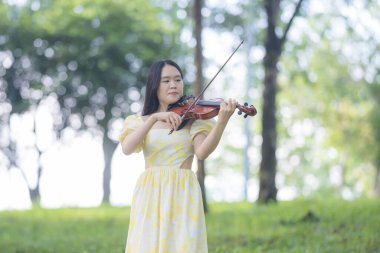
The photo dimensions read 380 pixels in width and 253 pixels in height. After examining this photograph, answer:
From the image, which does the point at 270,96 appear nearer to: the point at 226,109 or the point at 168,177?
the point at 168,177

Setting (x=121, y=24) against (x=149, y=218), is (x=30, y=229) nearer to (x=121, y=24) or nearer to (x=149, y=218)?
(x=149, y=218)

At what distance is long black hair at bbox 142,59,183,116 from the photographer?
4258 mm

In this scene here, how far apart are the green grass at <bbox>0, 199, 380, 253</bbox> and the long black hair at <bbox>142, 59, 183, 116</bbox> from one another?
3608 millimetres

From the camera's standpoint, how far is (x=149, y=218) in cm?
404

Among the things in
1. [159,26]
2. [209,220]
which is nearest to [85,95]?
[159,26]

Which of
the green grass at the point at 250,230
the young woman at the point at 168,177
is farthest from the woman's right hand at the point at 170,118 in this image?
the green grass at the point at 250,230

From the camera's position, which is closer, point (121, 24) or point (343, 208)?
point (343, 208)

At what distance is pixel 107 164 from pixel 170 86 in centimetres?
1955

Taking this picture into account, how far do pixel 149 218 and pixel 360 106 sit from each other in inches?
1060

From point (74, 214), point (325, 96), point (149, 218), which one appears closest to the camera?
point (149, 218)

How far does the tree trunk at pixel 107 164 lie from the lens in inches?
912

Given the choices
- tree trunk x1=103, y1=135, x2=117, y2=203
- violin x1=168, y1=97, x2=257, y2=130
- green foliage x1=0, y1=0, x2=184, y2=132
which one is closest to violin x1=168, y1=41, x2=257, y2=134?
violin x1=168, y1=97, x2=257, y2=130

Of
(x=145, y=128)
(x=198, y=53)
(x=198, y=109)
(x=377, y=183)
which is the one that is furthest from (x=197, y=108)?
(x=377, y=183)

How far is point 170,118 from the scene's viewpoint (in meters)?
3.92
